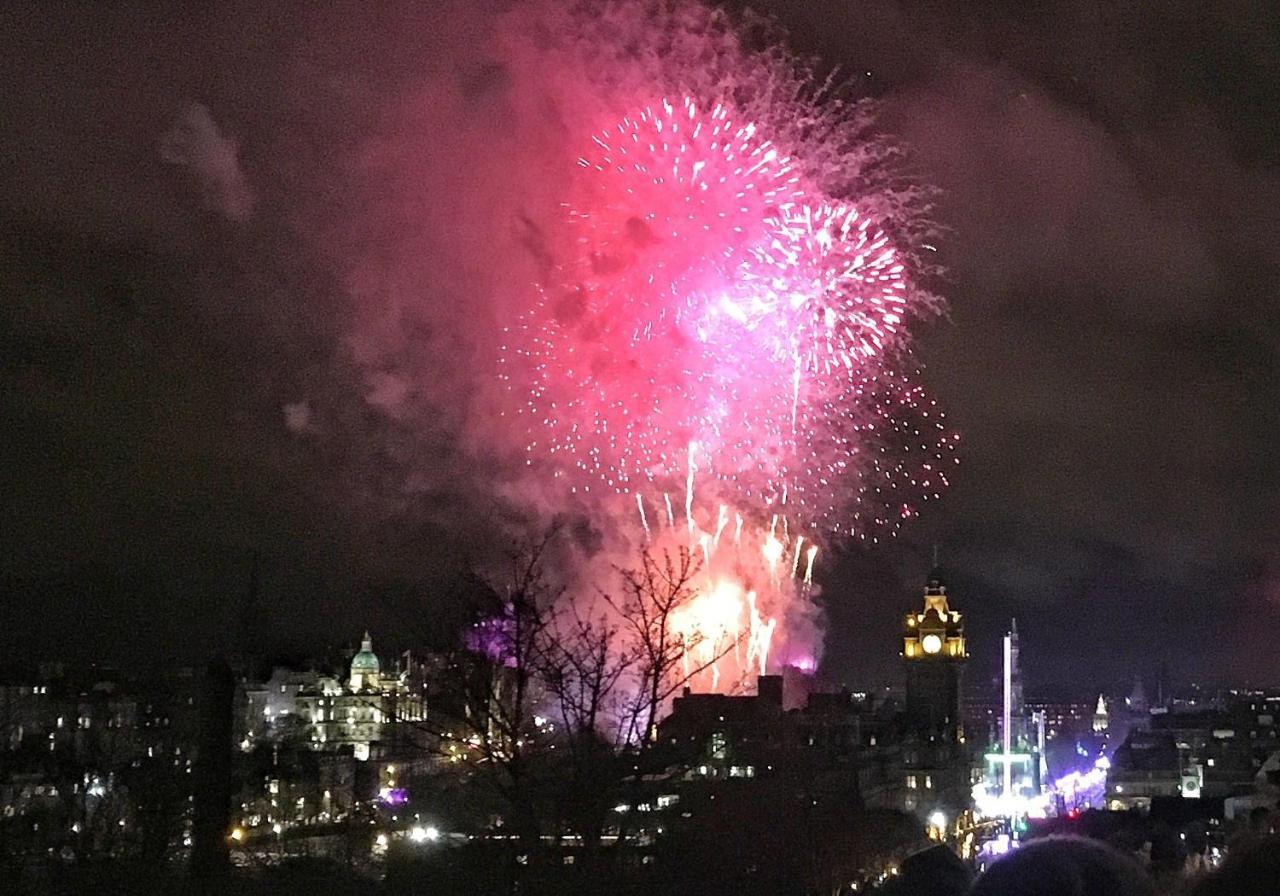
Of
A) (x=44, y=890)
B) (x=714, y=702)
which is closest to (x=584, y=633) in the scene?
(x=44, y=890)

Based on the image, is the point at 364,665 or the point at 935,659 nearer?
the point at 364,665

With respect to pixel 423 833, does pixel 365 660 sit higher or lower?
higher

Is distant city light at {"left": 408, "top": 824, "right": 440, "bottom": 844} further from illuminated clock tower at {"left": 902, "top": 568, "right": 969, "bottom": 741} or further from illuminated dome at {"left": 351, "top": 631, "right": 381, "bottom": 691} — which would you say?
illuminated clock tower at {"left": 902, "top": 568, "right": 969, "bottom": 741}

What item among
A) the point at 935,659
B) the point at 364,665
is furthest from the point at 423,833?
the point at 935,659

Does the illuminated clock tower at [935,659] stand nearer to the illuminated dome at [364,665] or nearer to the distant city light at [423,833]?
the illuminated dome at [364,665]

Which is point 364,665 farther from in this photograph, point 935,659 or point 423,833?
point 423,833

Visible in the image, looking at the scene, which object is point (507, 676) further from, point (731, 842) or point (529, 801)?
point (731, 842)
